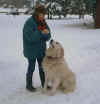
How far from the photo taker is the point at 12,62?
606 centimetres

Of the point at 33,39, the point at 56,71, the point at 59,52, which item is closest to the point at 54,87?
the point at 56,71

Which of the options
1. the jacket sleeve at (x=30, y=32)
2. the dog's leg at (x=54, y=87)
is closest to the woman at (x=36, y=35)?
the jacket sleeve at (x=30, y=32)

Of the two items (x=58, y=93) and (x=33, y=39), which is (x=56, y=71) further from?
(x=33, y=39)

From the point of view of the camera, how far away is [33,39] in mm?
3312

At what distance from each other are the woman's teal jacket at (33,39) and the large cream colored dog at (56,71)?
0.21 m

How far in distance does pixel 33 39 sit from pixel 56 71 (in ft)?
2.45

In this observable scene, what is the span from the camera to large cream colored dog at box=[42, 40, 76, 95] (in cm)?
326

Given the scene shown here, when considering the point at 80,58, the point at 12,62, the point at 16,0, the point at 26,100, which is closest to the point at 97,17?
the point at 80,58

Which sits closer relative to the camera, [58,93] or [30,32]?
[30,32]

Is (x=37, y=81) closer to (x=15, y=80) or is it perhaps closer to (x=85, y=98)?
(x=15, y=80)

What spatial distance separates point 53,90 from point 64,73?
423 millimetres

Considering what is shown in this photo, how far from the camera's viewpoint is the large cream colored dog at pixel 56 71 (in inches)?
129

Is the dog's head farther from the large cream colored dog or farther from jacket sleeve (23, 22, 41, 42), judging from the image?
jacket sleeve (23, 22, 41, 42)

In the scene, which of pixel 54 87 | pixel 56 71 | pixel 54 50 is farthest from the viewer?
pixel 54 87
